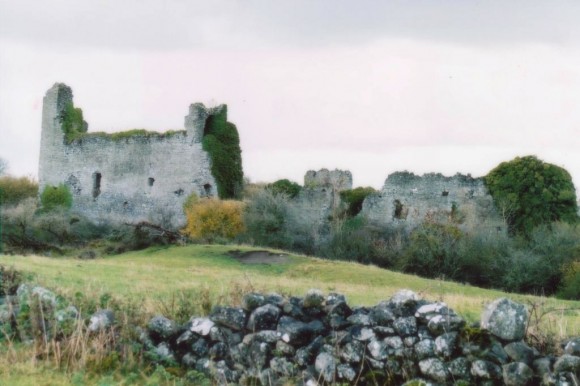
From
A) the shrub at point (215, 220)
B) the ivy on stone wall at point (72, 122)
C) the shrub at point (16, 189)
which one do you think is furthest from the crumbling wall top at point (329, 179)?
the shrub at point (16, 189)

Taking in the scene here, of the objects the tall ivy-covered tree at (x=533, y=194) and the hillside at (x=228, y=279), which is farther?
the tall ivy-covered tree at (x=533, y=194)

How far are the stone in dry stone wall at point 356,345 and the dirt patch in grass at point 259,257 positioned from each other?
21783 millimetres

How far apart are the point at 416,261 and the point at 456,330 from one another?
28158 millimetres

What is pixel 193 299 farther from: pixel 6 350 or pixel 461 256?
pixel 461 256

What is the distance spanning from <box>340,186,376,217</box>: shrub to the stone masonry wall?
329 inches

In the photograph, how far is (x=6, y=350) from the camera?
10.6m

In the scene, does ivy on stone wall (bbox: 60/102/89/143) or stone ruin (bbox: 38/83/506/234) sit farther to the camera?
ivy on stone wall (bbox: 60/102/89/143)

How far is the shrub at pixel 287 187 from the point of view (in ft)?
159

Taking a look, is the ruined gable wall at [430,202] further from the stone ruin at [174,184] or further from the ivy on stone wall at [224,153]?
the ivy on stone wall at [224,153]

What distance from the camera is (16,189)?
62281mm

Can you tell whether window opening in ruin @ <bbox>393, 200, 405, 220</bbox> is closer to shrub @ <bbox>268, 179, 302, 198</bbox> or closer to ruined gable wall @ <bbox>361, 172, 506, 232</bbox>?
ruined gable wall @ <bbox>361, 172, 506, 232</bbox>

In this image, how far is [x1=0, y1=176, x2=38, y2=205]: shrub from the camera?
2391 inches

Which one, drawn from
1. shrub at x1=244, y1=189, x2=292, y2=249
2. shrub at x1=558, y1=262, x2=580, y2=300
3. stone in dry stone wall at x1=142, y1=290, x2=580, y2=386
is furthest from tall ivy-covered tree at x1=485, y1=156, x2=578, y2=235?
stone in dry stone wall at x1=142, y1=290, x2=580, y2=386

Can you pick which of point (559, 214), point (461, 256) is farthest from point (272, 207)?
point (559, 214)
